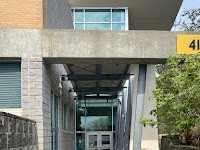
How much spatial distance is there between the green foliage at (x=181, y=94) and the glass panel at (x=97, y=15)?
578 inches

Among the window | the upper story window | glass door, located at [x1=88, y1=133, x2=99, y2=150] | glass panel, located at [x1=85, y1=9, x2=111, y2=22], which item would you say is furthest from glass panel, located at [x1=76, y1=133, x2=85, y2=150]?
the window

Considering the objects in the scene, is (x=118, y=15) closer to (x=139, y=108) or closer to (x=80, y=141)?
(x=80, y=141)

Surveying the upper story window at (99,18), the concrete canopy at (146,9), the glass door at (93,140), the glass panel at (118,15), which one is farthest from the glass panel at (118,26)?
the glass door at (93,140)

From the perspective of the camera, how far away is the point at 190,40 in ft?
33.2

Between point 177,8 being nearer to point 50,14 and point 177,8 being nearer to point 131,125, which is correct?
point 131,125

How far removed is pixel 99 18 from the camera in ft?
80.9

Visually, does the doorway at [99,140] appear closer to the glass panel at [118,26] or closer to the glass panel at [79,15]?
the glass panel at [118,26]

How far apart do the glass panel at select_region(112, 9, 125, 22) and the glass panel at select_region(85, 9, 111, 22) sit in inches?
12.4

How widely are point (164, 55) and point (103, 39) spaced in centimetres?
156

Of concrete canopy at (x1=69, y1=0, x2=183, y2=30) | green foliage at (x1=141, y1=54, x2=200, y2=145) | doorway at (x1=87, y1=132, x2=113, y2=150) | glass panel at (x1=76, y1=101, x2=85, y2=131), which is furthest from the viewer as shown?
doorway at (x1=87, y1=132, x2=113, y2=150)

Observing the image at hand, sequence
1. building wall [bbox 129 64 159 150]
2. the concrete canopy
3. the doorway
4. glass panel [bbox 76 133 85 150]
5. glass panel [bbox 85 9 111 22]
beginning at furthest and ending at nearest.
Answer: the doorway → glass panel [bbox 76 133 85 150] → glass panel [bbox 85 9 111 22] → the concrete canopy → building wall [bbox 129 64 159 150]

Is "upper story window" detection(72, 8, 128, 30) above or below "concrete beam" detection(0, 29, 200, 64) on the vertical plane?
above

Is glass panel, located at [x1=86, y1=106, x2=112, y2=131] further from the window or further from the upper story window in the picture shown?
the window

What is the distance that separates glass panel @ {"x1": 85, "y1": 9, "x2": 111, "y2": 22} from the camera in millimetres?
24438
